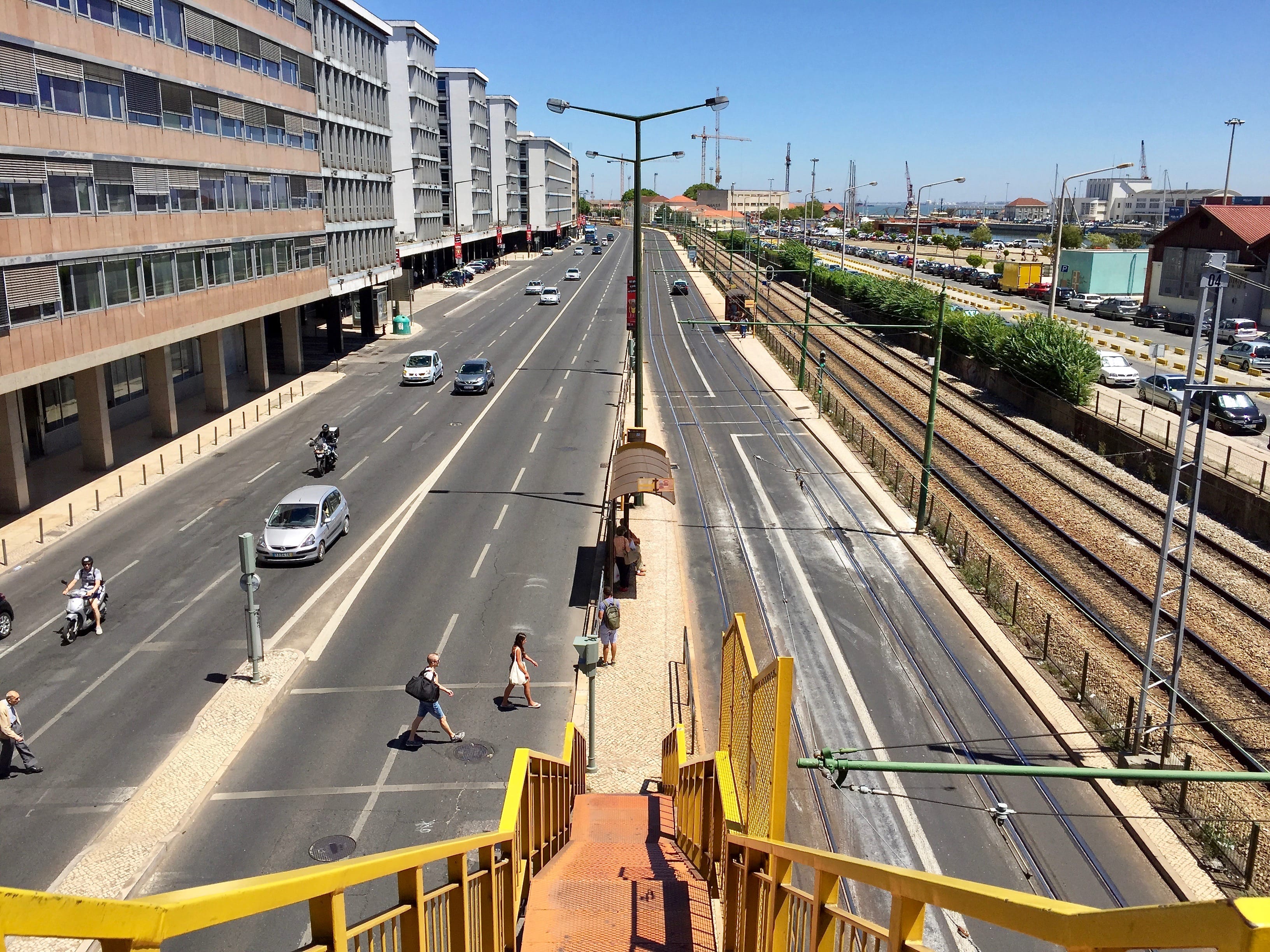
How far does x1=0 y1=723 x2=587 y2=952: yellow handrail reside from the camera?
2.58 meters

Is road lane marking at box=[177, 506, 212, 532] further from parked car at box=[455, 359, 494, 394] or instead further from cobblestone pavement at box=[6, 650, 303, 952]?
parked car at box=[455, 359, 494, 394]

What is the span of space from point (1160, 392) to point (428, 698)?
126 ft

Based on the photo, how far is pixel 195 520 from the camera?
1110 inches

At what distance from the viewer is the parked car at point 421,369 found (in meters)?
49.6

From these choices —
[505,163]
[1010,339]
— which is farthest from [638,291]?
[505,163]

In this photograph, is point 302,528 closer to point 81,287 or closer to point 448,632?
point 448,632

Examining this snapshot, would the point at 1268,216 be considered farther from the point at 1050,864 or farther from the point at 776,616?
the point at 1050,864

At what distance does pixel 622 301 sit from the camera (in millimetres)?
89812

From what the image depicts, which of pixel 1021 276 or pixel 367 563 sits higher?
pixel 1021 276

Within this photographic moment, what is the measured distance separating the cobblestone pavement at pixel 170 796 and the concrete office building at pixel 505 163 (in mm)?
116556

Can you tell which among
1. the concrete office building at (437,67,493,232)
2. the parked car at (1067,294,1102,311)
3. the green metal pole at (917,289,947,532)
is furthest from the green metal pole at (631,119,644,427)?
the concrete office building at (437,67,493,232)

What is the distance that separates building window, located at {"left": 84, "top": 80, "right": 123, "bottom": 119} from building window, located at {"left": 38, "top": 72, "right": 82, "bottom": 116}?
0.51 m

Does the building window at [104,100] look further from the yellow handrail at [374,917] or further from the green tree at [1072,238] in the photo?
the green tree at [1072,238]

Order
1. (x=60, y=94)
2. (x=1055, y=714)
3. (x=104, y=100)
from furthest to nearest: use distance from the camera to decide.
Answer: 1. (x=104, y=100)
2. (x=60, y=94)
3. (x=1055, y=714)
